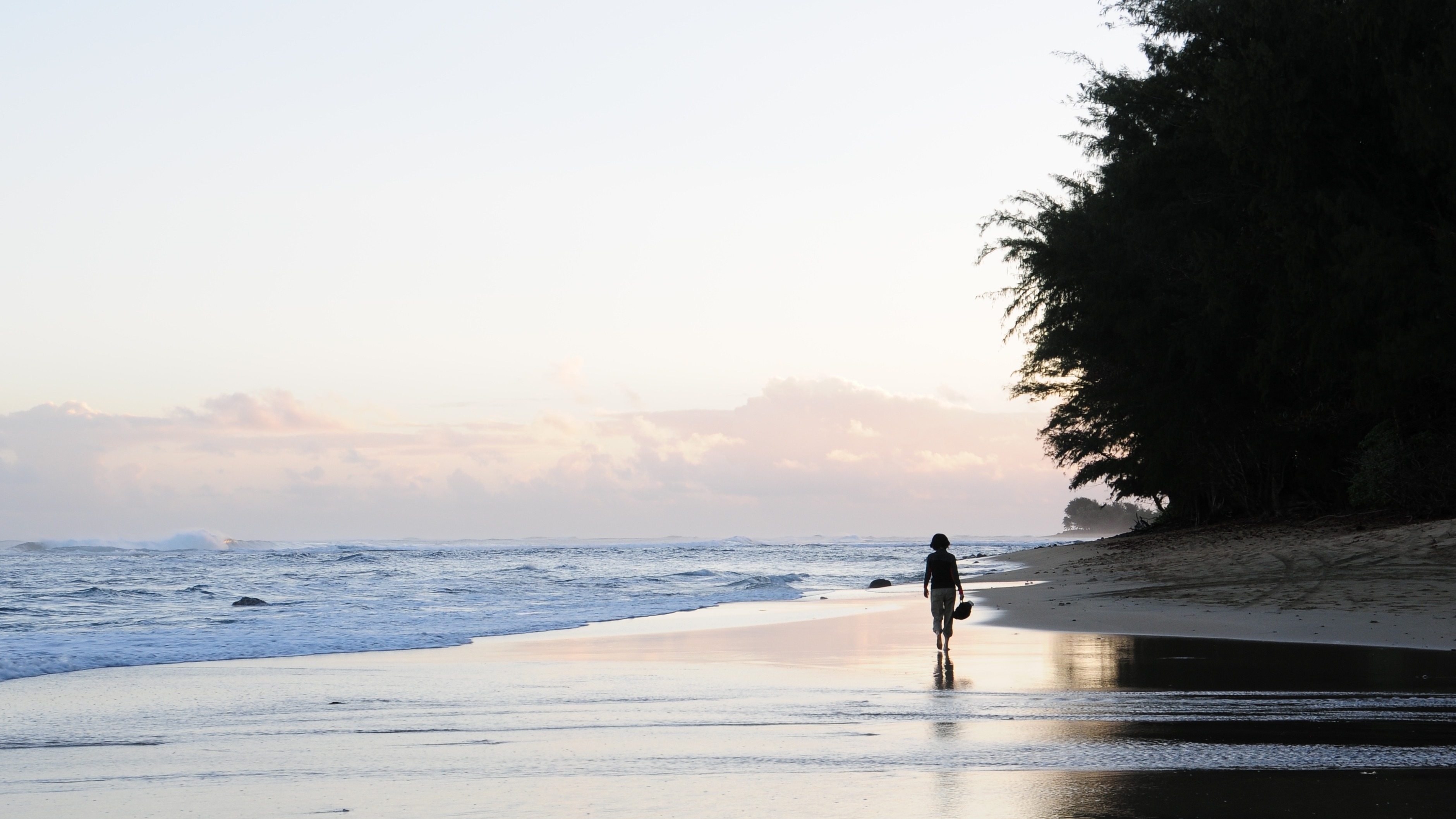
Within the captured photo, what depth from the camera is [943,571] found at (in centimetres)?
1402

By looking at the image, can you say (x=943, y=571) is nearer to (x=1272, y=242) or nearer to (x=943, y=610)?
(x=943, y=610)

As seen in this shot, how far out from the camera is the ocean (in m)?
16.2

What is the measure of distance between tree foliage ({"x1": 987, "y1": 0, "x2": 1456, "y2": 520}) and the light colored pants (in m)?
10.9

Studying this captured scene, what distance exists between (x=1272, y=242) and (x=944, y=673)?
48.8ft

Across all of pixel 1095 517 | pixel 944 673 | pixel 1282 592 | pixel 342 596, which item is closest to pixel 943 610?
pixel 944 673

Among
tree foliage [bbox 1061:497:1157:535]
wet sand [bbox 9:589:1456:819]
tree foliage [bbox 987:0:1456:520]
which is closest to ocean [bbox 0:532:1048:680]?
wet sand [bbox 9:589:1456:819]

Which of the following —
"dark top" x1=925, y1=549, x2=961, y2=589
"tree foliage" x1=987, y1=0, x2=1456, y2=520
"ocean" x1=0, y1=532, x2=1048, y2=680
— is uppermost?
"tree foliage" x1=987, y1=0, x2=1456, y2=520

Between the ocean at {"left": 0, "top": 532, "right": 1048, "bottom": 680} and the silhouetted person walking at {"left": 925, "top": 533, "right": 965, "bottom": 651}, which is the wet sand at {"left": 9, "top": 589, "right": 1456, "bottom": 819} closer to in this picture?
the silhouetted person walking at {"left": 925, "top": 533, "right": 965, "bottom": 651}

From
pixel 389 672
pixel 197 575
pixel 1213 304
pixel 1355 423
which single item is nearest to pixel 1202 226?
pixel 1213 304

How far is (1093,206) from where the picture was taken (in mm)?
28875

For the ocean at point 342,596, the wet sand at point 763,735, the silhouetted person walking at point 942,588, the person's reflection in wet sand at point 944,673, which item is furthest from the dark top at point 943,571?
the ocean at point 342,596

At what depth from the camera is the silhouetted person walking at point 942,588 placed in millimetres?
13484

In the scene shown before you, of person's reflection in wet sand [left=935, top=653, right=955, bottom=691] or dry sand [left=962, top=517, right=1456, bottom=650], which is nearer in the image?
person's reflection in wet sand [left=935, top=653, right=955, bottom=691]

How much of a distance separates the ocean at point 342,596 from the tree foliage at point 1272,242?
1027 centimetres
